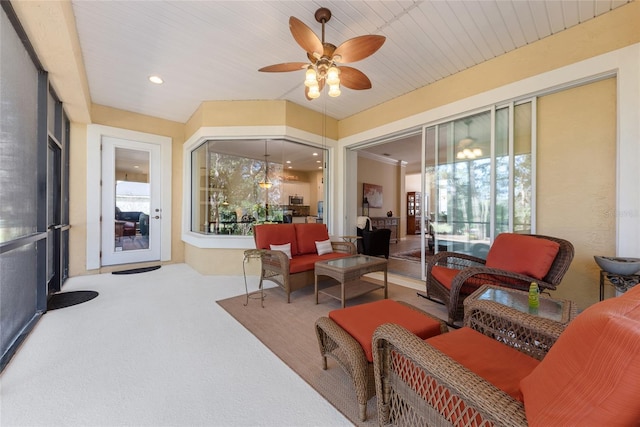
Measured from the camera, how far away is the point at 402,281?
3.81m

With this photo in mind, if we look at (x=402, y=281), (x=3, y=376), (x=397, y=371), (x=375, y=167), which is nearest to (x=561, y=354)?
(x=397, y=371)

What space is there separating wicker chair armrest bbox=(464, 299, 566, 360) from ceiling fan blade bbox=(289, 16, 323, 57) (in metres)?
2.22

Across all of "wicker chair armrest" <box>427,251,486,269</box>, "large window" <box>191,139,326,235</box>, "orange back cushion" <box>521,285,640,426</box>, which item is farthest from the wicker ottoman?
"large window" <box>191,139,326,235</box>

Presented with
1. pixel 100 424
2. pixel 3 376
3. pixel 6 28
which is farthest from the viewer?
pixel 6 28

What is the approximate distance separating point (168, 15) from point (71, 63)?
1.11 meters

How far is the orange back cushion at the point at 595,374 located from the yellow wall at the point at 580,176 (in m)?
2.46

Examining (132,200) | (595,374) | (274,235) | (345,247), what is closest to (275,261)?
(274,235)

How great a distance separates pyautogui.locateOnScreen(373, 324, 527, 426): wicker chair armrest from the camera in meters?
0.75

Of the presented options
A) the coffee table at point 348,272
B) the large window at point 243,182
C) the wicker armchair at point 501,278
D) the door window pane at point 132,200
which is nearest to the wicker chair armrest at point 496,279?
the wicker armchair at point 501,278

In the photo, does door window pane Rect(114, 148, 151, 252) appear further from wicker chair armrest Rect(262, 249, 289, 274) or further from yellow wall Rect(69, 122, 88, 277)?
wicker chair armrest Rect(262, 249, 289, 274)

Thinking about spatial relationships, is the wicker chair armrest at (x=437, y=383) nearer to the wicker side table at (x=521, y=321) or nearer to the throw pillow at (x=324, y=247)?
the wicker side table at (x=521, y=321)

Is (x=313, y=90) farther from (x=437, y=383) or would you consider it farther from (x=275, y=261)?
(x=437, y=383)

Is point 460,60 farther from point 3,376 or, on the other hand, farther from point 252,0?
point 3,376

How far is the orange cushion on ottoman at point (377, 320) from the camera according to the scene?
1.43 metres
